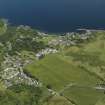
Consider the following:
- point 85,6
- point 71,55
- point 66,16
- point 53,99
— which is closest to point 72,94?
point 53,99

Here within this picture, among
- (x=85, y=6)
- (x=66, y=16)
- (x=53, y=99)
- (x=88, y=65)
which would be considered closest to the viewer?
(x=53, y=99)

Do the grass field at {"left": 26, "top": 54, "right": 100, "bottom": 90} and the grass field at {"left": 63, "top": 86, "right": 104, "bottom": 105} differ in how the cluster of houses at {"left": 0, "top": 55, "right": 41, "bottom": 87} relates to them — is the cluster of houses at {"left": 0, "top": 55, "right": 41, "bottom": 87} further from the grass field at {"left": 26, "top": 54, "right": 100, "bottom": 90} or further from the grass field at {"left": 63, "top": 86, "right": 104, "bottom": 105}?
the grass field at {"left": 63, "top": 86, "right": 104, "bottom": 105}

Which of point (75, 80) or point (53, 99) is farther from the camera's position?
point (75, 80)

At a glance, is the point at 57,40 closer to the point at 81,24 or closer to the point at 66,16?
the point at 81,24

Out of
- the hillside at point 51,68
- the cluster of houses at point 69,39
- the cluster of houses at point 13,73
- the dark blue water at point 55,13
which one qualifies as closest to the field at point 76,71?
the hillside at point 51,68

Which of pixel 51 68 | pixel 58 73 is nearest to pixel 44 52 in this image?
pixel 51 68

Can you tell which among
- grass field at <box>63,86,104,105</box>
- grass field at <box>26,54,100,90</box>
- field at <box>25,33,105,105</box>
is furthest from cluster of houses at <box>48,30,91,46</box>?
grass field at <box>63,86,104,105</box>

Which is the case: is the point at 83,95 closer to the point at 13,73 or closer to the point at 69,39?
the point at 13,73

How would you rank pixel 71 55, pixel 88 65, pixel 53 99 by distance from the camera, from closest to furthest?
pixel 53 99, pixel 88 65, pixel 71 55
